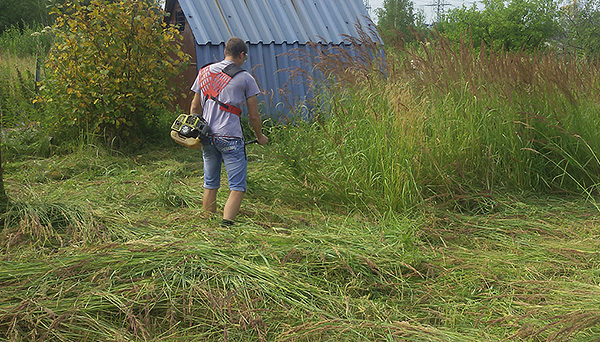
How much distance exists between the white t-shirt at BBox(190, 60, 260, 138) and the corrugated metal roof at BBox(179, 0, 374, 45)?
5.11m

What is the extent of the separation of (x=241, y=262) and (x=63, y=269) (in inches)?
41.7

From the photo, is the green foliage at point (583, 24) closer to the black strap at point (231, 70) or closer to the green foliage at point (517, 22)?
the green foliage at point (517, 22)

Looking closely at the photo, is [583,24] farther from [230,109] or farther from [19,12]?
[19,12]

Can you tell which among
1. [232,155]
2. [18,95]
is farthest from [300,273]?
[18,95]

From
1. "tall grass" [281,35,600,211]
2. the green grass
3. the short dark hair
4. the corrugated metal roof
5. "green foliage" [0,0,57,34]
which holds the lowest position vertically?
the green grass

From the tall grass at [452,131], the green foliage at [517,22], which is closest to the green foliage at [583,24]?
the green foliage at [517,22]

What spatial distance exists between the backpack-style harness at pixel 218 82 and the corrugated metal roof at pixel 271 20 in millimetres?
4989

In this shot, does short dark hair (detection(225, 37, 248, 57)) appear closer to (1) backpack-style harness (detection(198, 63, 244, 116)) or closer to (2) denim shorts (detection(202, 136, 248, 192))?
(1) backpack-style harness (detection(198, 63, 244, 116))

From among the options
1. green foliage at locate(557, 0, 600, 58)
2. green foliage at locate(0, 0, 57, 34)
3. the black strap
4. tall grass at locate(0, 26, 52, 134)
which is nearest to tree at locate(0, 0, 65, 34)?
green foliage at locate(0, 0, 57, 34)

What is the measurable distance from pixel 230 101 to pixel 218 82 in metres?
0.20

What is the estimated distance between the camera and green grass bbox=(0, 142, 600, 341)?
295cm

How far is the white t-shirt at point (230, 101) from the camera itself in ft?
15.4

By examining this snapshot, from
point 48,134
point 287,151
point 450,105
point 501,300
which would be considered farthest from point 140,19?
point 501,300

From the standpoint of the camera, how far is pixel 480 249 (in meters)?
4.17
